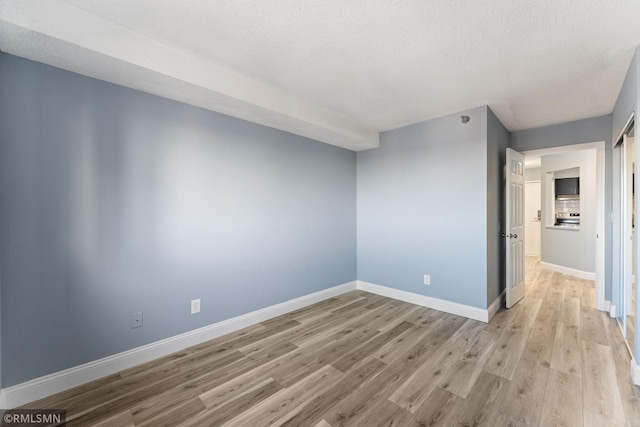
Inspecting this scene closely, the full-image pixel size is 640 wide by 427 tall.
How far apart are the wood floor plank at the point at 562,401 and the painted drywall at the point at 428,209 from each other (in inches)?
41.6

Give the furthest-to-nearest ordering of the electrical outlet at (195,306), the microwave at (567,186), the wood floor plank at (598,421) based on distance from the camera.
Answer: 1. the microwave at (567,186)
2. the electrical outlet at (195,306)
3. the wood floor plank at (598,421)

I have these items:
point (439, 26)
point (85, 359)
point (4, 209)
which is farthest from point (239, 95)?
point (85, 359)

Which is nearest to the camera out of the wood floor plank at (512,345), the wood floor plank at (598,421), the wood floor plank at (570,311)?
the wood floor plank at (598,421)

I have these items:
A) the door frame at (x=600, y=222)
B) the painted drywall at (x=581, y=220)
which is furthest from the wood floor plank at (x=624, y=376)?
the painted drywall at (x=581, y=220)

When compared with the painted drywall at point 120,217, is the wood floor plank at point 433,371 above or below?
below

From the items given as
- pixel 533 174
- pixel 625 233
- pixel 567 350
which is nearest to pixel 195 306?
pixel 567 350

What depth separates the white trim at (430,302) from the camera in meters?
3.00

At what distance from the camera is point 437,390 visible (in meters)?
1.84

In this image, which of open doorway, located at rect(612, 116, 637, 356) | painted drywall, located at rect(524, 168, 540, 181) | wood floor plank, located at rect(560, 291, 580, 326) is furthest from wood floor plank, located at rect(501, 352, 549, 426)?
painted drywall, located at rect(524, 168, 540, 181)

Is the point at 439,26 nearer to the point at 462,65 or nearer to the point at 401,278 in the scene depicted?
the point at 462,65

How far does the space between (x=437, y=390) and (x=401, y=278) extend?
6.27 ft

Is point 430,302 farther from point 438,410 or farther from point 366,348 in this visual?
point 438,410

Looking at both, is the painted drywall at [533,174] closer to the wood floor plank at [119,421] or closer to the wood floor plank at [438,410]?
the wood floor plank at [438,410]

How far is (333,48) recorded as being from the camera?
1943 mm
